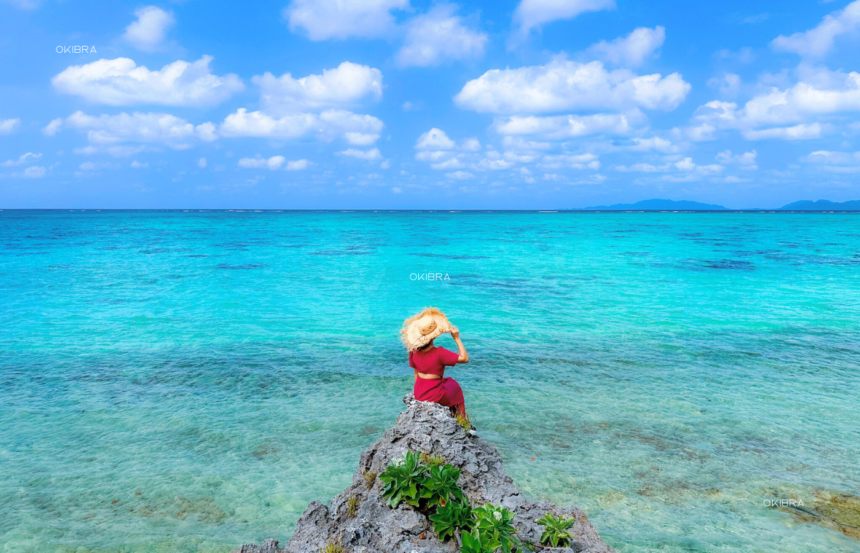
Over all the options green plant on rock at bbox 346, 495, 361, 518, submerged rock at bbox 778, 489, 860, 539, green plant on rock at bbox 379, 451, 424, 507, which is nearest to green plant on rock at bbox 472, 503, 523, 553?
green plant on rock at bbox 379, 451, 424, 507

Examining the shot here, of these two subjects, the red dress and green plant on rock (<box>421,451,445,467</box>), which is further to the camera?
the red dress

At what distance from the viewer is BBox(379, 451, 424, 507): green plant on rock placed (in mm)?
3617

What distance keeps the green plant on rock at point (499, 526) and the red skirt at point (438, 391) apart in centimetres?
215

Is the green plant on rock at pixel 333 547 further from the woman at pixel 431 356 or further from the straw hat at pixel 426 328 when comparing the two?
the straw hat at pixel 426 328

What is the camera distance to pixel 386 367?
1150cm

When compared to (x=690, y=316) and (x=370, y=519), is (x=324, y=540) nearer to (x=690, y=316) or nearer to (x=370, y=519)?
(x=370, y=519)

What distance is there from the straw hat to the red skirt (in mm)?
400

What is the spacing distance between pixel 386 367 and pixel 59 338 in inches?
366

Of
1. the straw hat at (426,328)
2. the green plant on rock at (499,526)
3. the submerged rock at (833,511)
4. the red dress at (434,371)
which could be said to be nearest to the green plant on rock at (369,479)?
the green plant on rock at (499,526)

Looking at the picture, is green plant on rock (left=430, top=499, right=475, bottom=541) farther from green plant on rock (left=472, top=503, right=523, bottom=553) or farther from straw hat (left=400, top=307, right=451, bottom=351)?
straw hat (left=400, top=307, right=451, bottom=351)

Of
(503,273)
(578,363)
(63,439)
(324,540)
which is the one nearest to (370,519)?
(324,540)

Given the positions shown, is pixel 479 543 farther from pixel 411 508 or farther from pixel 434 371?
pixel 434 371

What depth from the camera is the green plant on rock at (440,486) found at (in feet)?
11.9

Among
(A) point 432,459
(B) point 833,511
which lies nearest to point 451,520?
(A) point 432,459
